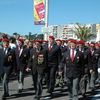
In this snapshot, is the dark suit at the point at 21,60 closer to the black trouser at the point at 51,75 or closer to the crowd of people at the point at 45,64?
the crowd of people at the point at 45,64

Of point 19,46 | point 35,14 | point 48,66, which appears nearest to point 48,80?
point 48,66

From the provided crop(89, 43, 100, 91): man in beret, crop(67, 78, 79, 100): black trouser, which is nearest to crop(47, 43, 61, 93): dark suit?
crop(67, 78, 79, 100): black trouser

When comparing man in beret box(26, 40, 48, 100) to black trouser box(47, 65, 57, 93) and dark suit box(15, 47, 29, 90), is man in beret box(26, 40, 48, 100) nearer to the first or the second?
black trouser box(47, 65, 57, 93)

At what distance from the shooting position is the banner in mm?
24880

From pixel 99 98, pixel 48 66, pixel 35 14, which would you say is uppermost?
pixel 35 14

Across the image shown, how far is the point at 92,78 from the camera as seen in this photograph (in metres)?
15.4

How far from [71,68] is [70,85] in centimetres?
51

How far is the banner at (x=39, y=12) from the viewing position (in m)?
24.9

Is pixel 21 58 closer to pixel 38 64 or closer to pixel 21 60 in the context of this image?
pixel 21 60

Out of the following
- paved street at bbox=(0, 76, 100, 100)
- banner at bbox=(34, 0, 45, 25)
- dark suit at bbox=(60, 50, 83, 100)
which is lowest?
paved street at bbox=(0, 76, 100, 100)

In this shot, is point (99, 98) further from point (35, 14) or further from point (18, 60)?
point (35, 14)

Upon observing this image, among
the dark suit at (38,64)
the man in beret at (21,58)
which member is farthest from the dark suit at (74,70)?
the man in beret at (21,58)

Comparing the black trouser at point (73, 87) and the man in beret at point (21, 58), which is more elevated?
the man in beret at point (21, 58)

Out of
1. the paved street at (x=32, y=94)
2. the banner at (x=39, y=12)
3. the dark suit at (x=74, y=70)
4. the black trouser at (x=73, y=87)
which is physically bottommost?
the paved street at (x=32, y=94)
